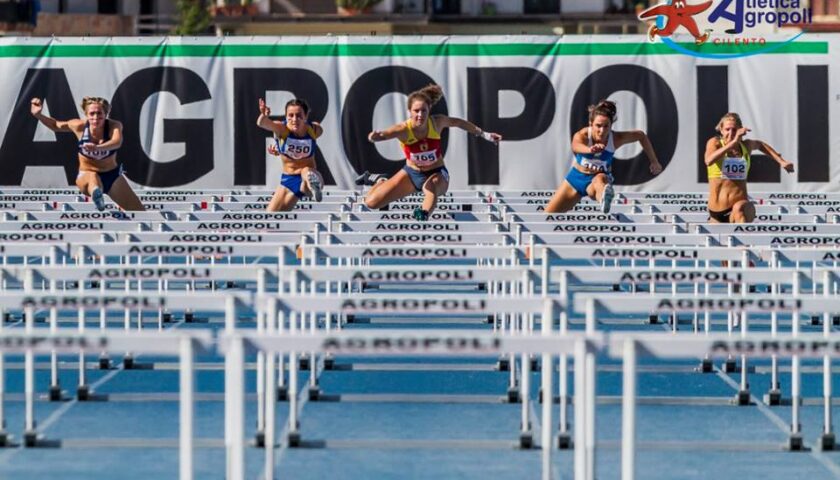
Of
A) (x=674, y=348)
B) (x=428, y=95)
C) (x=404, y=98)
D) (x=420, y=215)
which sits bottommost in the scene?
(x=674, y=348)

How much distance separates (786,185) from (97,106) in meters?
12.0

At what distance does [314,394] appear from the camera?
11.6 m

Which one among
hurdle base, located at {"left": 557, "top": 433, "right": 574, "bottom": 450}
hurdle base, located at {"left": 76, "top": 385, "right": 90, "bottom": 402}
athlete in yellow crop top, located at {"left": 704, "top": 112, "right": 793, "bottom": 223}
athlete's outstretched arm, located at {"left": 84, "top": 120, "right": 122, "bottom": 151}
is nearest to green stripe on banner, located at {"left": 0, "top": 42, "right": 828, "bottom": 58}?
athlete's outstretched arm, located at {"left": 84, "top": 120, "right": 122, "bottom": 151}

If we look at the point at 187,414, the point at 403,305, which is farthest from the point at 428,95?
the point at 187,414

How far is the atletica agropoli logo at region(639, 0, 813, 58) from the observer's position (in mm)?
27875

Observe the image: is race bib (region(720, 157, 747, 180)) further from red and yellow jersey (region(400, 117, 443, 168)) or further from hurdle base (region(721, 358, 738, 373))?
hurdle base (region(721, 358, 738, 373))

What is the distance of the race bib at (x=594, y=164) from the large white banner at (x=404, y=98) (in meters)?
8.38

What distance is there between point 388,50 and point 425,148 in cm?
927

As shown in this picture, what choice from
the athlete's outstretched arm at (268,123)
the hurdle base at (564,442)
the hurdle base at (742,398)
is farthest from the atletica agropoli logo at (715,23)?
the hurdle base at (564,442)

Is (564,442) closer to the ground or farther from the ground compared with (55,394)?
closer to the ground

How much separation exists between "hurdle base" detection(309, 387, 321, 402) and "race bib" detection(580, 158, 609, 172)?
8.31 metres

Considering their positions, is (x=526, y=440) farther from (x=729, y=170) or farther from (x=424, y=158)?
(x=729, y=170)

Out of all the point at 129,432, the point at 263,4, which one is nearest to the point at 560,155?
the point at 129,432

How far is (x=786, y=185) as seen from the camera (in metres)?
27.8
